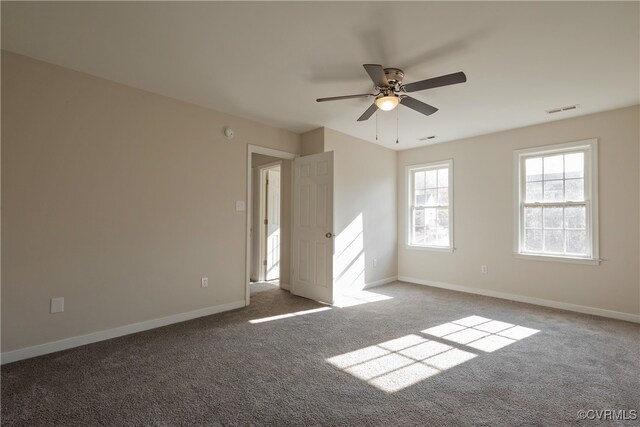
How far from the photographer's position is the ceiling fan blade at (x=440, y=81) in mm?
2311

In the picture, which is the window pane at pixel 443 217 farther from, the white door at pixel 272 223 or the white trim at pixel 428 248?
the white door at pixel 272 223

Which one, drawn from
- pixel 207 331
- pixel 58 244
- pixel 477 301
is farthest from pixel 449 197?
pixel 58 244

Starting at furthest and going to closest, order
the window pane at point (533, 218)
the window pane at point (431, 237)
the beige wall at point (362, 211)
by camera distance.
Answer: the window pane at point (431, 237) → the beige wall at point (362, 211) → the window pane at point (533, 218)

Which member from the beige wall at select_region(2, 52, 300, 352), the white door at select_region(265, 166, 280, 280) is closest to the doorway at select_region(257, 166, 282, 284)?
the white door at select_region(265, 166, 280, 280)

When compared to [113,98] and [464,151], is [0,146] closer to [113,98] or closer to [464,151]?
[113,98]

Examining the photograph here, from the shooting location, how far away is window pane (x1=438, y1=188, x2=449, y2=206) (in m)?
5.36

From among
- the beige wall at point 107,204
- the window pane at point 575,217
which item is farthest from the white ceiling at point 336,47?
the window pane at point 575,217

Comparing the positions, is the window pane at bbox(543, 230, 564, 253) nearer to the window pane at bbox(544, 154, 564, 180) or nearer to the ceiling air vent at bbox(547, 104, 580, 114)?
the window pane at bbox(544, 154, 564, 180)

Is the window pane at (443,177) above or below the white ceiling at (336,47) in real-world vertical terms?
below

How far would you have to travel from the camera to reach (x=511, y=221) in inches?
181

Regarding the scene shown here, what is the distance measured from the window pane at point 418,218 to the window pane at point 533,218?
1617mm

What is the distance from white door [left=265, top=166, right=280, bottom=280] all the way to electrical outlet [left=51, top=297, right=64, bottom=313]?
10.9ft

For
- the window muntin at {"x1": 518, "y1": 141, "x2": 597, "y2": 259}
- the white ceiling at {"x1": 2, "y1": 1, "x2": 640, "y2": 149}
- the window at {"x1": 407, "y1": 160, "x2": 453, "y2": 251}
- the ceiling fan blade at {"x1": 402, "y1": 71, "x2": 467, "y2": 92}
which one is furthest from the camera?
the window at {"x1": 407, "y1": 160, "x2": 453, "y2": 251}

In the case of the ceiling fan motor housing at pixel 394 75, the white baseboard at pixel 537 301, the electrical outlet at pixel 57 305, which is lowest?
the white baseboard at pixel 537 301
